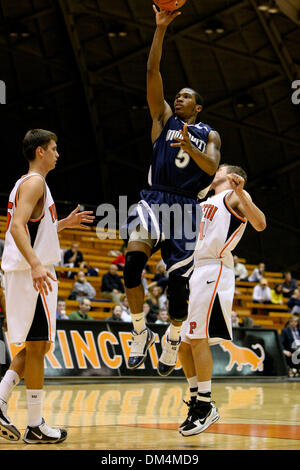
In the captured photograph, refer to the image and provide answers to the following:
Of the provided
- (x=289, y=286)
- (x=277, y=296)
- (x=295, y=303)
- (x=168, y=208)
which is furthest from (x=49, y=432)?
(x=289, y=286)

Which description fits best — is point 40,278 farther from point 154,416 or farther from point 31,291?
point 154,416

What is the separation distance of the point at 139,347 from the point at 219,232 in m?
1.26

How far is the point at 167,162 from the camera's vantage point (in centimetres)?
655

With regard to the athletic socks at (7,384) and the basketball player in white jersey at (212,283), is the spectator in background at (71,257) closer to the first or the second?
the basketball player in white jersey at (212,283)

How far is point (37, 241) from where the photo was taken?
5.81 metres

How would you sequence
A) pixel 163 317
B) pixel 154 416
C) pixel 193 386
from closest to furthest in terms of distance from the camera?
pixel 193 386
pixel 154 416
pixel 163 317

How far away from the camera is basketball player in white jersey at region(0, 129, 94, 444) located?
557 cm

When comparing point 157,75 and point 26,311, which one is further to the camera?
point 157,75

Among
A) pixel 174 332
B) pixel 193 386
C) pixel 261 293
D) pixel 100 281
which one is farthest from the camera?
pixel 261 293

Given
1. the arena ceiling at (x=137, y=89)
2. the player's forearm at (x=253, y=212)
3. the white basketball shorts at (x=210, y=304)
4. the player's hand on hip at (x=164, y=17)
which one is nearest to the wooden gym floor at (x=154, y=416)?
the white basketball shorts at (x=210, y=304)

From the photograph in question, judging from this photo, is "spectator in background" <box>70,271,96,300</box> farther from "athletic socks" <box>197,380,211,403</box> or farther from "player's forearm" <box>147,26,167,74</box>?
"player's forearm" <box>147,26,167,74</box>

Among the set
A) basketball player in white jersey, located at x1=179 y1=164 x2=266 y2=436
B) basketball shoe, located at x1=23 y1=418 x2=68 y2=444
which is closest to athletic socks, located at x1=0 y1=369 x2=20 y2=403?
basketball shoe, located at x1=23 y1=418 x2=68 y2=444

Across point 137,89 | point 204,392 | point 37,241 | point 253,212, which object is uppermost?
point 137,89

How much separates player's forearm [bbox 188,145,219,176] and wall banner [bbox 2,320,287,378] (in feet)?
23.8
